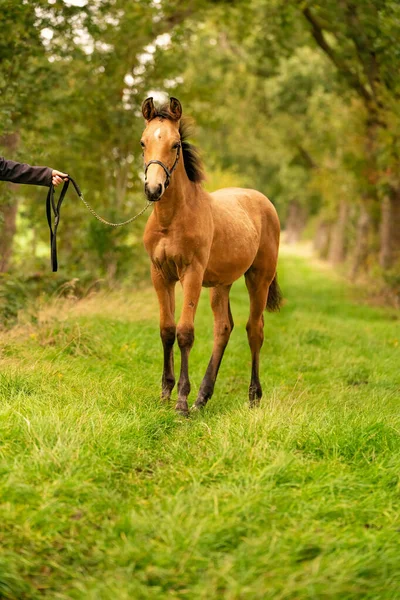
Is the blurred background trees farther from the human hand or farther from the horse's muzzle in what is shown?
the horse's muzzle

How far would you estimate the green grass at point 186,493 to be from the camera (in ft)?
11.4

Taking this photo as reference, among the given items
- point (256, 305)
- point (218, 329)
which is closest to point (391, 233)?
point (256, 305)

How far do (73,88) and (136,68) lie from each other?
2911 millimetres

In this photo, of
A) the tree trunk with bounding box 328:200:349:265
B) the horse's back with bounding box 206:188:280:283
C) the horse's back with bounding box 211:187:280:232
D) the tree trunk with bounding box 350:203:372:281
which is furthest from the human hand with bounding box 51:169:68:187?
the tree trunk with bounding box 328:200:349:265

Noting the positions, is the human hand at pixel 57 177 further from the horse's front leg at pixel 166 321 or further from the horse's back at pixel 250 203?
the horse's back at pixel 250 203

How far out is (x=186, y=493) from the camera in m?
4.26

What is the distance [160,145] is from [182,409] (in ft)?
7.81

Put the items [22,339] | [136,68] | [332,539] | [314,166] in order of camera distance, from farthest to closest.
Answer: [314,166]
[136,68]
[22,339]
[332,539]

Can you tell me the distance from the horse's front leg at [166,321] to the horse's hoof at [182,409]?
14.3 inches

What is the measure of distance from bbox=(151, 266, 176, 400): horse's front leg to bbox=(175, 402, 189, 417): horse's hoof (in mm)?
363

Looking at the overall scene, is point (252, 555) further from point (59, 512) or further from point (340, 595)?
point (59, 512)

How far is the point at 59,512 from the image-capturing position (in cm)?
393

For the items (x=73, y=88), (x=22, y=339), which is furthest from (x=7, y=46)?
(x=22, y=339)

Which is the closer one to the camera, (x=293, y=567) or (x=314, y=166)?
(x=293, y=567)
